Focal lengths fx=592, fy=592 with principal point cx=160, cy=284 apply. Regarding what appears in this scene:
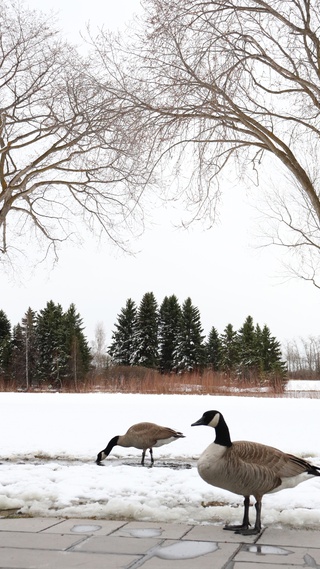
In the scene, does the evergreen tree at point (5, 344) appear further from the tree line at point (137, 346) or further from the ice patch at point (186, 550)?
the ice patch at point (186, 550)

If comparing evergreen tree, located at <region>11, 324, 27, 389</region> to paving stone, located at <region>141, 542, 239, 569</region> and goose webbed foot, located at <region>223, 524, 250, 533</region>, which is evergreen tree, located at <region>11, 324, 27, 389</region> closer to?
goose webbed foot, located at <region>223, 524, 250, 533</region>

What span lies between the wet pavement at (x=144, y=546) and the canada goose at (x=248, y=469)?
33 centimetres

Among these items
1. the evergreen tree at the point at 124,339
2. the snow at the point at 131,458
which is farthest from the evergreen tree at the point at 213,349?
the snow at the point at 131,458

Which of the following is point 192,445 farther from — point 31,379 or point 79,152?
point 31,379

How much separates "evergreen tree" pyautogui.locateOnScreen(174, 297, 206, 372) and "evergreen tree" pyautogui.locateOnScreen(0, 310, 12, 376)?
16673 mm

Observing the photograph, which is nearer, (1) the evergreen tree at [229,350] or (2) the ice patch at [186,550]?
(2) the ice patch at [186,550]

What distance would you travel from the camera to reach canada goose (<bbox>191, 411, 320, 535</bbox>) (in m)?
4.60

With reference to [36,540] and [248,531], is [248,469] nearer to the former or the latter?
[248,531]

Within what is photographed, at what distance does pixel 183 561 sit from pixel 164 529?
36.9 inches

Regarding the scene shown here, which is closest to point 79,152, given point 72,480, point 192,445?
point 192,445

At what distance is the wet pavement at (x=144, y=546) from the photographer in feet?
12.4

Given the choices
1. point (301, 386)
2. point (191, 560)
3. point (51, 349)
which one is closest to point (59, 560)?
point (191, 560)

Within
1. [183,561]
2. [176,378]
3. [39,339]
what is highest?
[39,339]

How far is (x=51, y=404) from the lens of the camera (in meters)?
17.2
